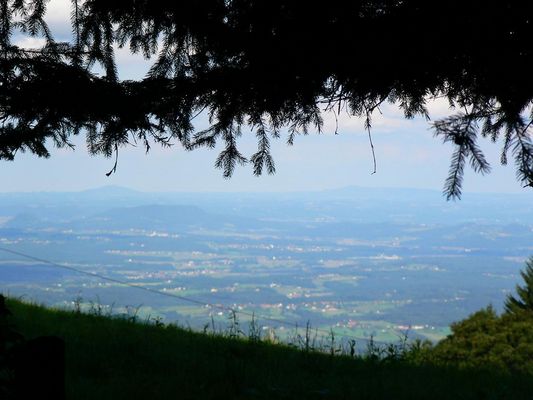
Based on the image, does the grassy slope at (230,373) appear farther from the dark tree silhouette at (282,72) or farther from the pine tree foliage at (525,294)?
the pine tree foliage at (525,294)

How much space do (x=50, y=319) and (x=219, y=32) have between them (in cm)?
562

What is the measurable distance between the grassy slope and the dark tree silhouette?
189cm

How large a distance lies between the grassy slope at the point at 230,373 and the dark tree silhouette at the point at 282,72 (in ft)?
6.20

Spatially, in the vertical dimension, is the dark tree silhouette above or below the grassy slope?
above

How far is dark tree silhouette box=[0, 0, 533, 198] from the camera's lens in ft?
16.4

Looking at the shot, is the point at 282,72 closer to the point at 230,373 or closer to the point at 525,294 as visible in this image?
the point at 230,373

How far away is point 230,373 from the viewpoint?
6777 millimetres

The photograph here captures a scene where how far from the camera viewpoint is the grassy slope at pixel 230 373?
20.5 feet

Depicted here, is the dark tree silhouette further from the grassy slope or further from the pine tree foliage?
the pine tree foliage

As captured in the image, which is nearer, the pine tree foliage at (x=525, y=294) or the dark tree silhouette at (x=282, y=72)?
the dark tree silhouette at (x=282, y=72)

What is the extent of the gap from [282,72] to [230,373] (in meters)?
2.91

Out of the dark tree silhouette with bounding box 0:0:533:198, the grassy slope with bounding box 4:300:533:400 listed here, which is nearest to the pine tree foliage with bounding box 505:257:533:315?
the grassy slope with bounding box 4:300:533:400

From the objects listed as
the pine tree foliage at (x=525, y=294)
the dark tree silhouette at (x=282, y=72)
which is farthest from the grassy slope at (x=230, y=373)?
the pine tree foliage at (x=525, y=294)

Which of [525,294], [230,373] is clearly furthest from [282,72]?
[525,294]
